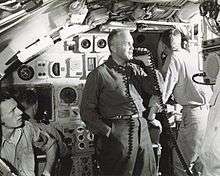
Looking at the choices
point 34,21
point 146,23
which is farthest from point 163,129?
point 34,21

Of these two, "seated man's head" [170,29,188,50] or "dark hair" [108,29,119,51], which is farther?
"seated man's head" [170,29,188,50]

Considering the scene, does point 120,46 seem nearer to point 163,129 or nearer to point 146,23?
point 146,23

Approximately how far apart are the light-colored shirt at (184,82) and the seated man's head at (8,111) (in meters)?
1.17

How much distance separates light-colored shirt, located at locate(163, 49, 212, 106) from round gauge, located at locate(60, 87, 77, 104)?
2.44 feet

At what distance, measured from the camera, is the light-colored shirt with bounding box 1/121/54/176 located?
2793 millimetres

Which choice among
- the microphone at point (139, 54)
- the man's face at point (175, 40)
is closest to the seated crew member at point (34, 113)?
the microphone at point (139, 54)

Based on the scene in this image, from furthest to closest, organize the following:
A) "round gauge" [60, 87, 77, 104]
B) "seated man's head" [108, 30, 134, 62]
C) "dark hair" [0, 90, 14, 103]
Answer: "seated man's head" [108, 30, 134, 62]
"round gauge" [60, 87, 77, 104]
"dark hair" [0, 90, 14, 103]

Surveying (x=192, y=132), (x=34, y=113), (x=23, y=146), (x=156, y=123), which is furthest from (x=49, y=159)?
(x=192, y=132)

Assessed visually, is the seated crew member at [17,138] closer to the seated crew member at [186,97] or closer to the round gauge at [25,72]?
the round gauge at [25,72]

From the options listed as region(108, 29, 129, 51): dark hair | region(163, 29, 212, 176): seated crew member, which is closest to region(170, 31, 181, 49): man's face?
region(163, 29, 212, 176): seated crew member

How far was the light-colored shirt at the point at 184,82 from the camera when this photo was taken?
125 inches

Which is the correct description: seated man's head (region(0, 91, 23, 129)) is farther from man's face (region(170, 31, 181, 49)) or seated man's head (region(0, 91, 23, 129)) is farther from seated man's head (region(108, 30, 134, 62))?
man's face (region(170, 31, 181, 49))

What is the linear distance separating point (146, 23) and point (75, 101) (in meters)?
0.83

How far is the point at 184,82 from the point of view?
323 cm
